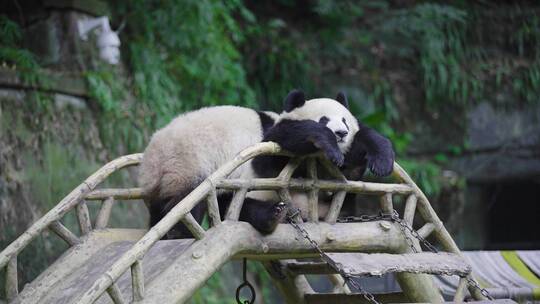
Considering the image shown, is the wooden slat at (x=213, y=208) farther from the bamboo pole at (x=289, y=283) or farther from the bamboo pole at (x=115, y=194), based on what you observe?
the bamboo pole at (x=289, y=283)

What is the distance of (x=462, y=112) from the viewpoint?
11195 millimetres

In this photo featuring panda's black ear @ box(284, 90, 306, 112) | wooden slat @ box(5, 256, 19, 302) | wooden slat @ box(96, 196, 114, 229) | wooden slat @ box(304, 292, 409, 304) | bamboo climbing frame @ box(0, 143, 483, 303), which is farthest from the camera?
wooden slat @ box(304, 292, 409, 304)

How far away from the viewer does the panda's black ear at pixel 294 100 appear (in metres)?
5.45

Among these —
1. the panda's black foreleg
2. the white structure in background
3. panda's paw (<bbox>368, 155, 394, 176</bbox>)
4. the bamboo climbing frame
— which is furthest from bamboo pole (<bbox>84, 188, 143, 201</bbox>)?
the white structure in background

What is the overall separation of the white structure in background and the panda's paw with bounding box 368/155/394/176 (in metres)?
4.12

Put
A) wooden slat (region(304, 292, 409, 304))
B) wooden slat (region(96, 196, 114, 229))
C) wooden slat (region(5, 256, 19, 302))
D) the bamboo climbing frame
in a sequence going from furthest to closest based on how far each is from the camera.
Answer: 1. wooden slat (region(304, 292, 409, 304))
2. wooden slat (region(96, 196, 114, 229))
3. wooden slat (region(5, 256, 19, 302))
4. the bamboo climbing frame

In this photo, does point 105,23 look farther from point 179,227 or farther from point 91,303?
point 91,303

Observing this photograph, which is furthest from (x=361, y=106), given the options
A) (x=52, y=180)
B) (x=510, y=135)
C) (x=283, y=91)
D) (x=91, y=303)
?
(x=91, y=303)

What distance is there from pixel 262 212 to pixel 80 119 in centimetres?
371

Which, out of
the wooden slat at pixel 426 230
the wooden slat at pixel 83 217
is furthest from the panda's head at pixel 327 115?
the wooden slat at pixel 83 217

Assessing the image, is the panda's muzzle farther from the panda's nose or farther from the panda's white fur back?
the panda's white fur back

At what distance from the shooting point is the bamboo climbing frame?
13.6 feet

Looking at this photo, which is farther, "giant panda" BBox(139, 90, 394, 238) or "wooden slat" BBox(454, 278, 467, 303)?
"wooden slat" BBox(454, 278, 467, 303)

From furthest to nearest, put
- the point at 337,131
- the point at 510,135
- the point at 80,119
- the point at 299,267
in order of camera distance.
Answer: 1. the point at 510,135
2. the point at 80,119
3. the point at 299,267
4. the point at 337,131
